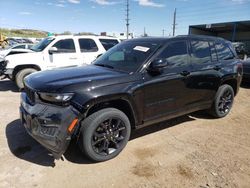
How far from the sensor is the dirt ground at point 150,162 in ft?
10.1

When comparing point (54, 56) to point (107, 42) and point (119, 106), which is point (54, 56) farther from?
point (119, 106)

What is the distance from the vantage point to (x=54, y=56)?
320 inches

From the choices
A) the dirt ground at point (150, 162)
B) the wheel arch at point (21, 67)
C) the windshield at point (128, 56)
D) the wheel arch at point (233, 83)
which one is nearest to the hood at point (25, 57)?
the wheel arch at point (21, 67)

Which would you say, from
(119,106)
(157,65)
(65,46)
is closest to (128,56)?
(157,65)

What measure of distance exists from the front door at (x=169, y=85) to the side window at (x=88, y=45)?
4.85m

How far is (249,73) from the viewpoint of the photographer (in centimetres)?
889

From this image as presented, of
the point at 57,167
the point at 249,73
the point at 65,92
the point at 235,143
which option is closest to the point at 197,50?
the point at 235,143

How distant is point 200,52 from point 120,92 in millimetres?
2239

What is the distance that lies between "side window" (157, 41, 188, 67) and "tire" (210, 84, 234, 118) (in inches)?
53.9

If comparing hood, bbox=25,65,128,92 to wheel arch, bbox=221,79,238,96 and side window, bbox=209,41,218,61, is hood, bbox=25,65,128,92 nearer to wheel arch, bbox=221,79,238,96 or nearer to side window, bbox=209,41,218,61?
side window, bbox=209,41,218,61

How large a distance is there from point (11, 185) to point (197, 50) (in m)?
3.92

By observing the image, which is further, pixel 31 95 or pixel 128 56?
pixel 128 56

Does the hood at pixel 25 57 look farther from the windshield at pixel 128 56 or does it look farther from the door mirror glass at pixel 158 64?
the door mirror glass at pixel 158 64

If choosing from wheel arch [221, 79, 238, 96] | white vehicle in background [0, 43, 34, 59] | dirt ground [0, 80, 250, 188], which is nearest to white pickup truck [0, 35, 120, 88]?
white vehicle in background [0, 43, 34, 59]
